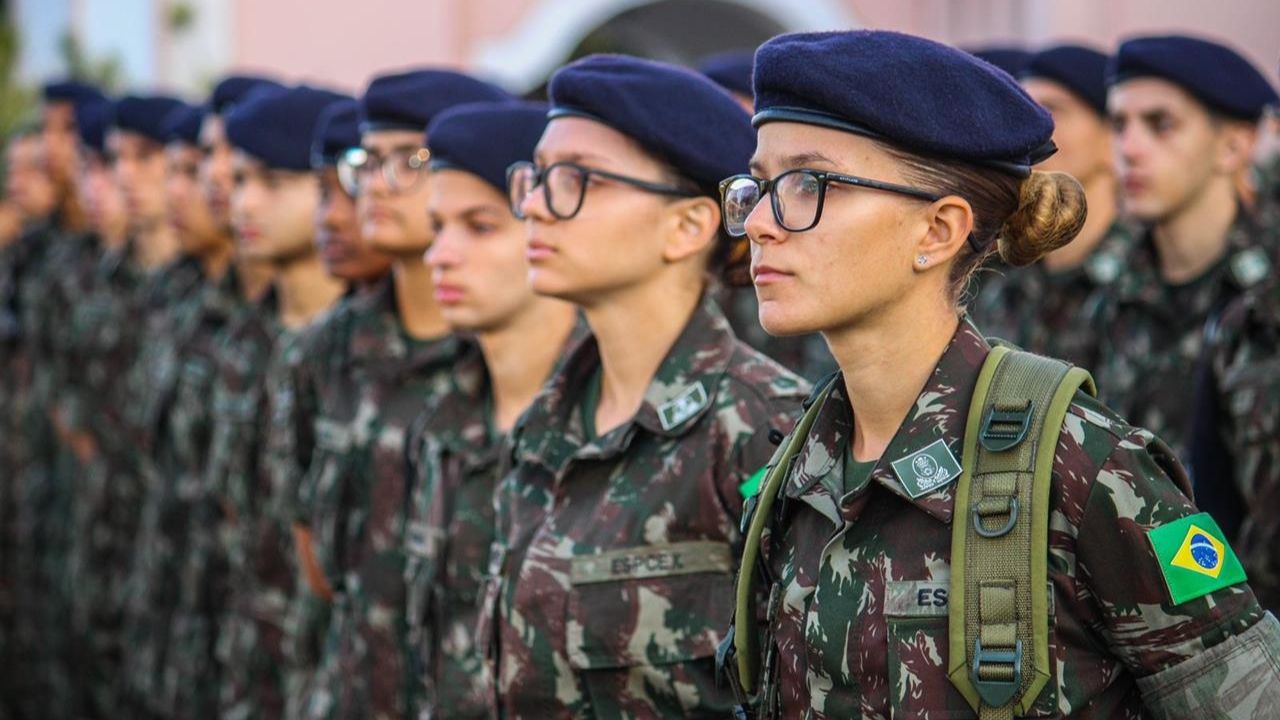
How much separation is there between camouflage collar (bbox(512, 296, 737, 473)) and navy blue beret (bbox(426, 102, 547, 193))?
0.69 m

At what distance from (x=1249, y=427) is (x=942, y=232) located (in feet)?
7.05

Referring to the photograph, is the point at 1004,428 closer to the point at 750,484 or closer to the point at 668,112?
A: the point at 750,484

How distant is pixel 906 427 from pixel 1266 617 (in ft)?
1.92

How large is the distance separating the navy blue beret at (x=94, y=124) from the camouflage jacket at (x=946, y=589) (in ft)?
24.8

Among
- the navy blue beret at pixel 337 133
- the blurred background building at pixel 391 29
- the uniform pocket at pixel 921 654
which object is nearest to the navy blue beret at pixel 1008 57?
the navy blue beret at pixel 337 133

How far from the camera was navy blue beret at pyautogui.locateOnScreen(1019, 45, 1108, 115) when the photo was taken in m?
6.44

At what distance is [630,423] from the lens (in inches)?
141

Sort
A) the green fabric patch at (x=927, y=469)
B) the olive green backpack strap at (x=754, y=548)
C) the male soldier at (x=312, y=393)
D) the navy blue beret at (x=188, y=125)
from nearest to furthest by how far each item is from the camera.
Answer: the green fabric patch at (x=927, y=469), the olive green backpack strap at (x=754, y=548), the male soldier at (x=312, y=393), the navy blue beret at (x=188, y=125)

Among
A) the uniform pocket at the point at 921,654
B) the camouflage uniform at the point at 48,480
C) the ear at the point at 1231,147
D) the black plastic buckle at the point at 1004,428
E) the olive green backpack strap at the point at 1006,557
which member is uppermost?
the black plastic buckle at the point at 1004,428

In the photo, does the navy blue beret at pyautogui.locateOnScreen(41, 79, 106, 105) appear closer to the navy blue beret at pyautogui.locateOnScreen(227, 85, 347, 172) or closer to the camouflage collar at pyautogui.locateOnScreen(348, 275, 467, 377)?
the navy blue beret at pyautogui.locateOnScreen(227, 85, 347, 172)

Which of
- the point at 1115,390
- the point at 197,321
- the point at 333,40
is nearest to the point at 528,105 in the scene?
the point at 1115,390

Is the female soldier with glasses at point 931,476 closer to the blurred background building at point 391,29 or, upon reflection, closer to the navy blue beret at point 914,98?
the navy blue beret at point 914,98

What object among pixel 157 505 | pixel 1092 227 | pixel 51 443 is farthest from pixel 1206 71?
pixel 51 443

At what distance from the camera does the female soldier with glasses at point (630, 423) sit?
3.44 m
